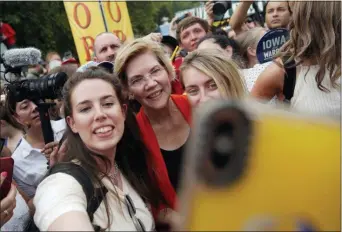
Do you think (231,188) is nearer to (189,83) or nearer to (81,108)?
(81,108)

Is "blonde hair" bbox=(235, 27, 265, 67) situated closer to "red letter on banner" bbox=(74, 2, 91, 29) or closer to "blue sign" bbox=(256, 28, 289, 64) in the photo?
"blue sign" bbox=(256, 28, 289, 64)

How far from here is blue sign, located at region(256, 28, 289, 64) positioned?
118 inches

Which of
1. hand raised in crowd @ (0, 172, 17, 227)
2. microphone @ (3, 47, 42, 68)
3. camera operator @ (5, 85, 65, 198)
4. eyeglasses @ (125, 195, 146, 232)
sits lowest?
camera operator @ (5, 85, 65, 198)

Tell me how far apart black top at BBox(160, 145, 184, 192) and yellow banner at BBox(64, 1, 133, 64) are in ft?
11.6

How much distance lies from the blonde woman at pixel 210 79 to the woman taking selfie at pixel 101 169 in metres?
0.39

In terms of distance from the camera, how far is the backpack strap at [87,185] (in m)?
1.44

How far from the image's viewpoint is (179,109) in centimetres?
248

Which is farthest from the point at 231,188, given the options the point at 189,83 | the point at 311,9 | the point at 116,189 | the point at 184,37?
the point at 184,37

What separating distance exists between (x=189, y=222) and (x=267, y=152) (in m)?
0.19

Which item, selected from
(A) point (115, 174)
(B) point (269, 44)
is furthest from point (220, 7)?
(A) point (115, 174)

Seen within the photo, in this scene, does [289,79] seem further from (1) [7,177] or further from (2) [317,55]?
(1) [7,177]

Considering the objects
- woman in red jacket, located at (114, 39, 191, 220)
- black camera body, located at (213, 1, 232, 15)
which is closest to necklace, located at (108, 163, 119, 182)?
woman in red jacket, located at (114, 39, 191, 220)

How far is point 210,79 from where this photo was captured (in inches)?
88.8

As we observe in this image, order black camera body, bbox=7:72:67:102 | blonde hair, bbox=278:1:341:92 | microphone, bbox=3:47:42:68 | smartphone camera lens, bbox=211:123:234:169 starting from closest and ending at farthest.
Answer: smartphone camera lens, bbox=211:123:234:169 → blonde hair, bbox=278:1:341:92 → black camera body, bbox=7:72:67:102 → microphone, bbox=3:47:42:68
